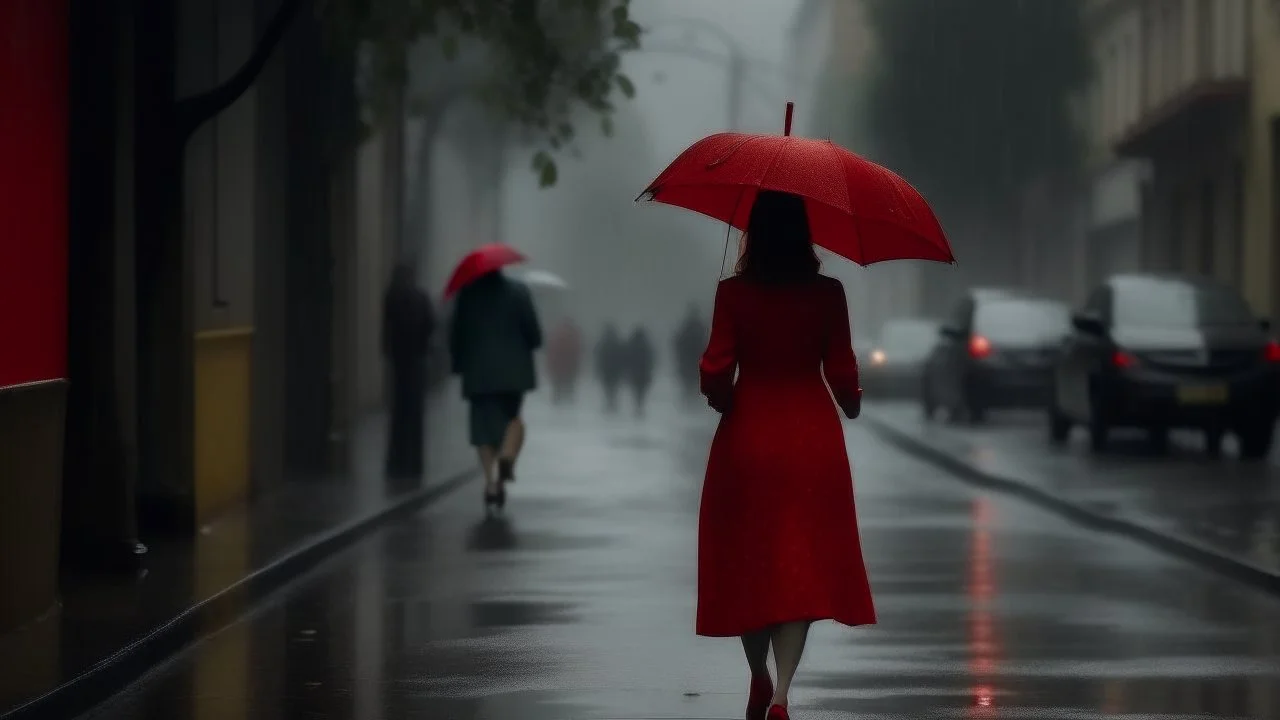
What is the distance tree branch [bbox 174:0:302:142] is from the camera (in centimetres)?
1255

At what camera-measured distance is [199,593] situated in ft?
35.5

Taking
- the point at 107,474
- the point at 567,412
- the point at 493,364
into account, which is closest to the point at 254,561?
the point at 107,474

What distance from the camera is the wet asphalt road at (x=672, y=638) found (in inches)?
329

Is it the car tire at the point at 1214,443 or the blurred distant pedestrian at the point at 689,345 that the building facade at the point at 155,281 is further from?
the blurred distant pedestrian at the point at 689,345

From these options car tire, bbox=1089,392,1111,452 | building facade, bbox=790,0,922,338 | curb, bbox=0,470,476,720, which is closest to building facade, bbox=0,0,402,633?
curb, bbox=0,470,476,720

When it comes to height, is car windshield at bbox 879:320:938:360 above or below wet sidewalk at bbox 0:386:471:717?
above

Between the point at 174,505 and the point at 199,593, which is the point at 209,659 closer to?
the point at 199,593

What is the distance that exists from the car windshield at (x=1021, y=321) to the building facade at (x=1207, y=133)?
86.8 inches

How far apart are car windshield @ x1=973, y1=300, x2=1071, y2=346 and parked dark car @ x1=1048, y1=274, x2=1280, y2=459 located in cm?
658

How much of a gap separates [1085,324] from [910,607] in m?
11.2

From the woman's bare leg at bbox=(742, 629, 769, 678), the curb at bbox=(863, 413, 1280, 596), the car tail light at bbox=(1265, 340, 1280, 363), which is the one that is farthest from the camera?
the car tail light at bbox=(1265, 340, 1280, 363)

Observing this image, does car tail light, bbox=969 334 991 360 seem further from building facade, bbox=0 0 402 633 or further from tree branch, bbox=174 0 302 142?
tree branch, bbox=174 0 302 142

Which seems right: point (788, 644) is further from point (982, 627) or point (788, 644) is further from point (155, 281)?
point (155, 281)

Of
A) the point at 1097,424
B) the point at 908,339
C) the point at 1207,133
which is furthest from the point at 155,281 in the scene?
the point at 908,339
